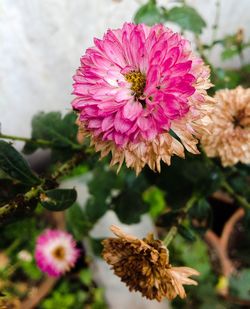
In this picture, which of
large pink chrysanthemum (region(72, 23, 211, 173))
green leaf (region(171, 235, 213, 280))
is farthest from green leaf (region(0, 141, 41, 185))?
green leaf (region(171, 235, 213, 280))

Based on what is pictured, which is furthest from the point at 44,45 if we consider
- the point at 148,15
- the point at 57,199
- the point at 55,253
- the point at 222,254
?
the point at 222,254

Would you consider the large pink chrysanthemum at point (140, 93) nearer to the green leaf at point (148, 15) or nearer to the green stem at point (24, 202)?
the green stem at point (24, 202)

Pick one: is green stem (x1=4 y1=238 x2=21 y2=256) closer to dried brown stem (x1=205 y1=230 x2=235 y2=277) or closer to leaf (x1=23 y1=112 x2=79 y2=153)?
leaf (x1=23 y1=112 x2=79 y2=153)

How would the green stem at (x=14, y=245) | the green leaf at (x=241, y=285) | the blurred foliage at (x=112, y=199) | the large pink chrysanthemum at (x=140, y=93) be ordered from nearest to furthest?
the large pink chrysanthemum at (x=140, y=93)
the blurred foliage at (x=112, y=199)
the green stem at (x=14, y=245)
the green leaf at (x=241, y=285)

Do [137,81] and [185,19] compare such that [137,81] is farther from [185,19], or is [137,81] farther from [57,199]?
[185,19]

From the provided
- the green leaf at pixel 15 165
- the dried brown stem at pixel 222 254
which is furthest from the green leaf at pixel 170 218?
the dried brown stem at pixel 222 254

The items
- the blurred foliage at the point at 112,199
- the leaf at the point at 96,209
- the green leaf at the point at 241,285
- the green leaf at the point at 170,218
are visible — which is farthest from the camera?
the green leaf at the point at 241,285
